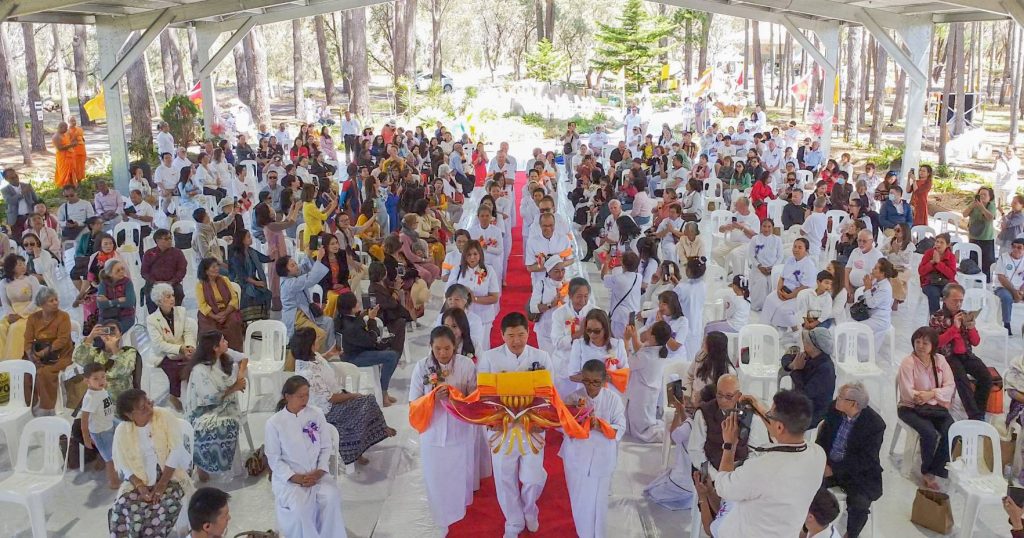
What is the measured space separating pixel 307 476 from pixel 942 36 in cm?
4402

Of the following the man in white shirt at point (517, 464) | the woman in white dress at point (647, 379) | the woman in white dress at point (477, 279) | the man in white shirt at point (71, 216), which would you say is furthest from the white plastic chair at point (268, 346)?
the man in white shirt at point (71, 216)

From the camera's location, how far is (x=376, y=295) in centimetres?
737

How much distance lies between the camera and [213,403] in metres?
5.73

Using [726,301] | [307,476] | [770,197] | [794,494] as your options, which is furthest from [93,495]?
[770,197]

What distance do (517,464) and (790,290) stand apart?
4080mm

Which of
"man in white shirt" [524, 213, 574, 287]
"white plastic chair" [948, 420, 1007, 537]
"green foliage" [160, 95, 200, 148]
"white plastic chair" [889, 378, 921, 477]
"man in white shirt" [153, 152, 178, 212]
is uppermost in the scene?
"green foliage" [160, 95, 200, 148]

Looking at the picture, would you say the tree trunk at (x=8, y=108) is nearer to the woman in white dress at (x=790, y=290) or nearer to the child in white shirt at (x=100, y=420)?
the child in white shirt at (x=100, y=420)

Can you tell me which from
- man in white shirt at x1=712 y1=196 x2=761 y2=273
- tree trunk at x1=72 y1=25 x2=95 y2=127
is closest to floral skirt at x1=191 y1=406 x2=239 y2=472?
man in white shirt at x1=712 y1=196 x2=761 y2=273

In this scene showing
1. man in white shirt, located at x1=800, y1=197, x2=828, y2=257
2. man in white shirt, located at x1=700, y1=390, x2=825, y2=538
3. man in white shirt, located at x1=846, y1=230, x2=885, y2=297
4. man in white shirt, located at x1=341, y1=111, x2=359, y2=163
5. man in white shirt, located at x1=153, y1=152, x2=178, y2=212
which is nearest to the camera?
man in white shirt, located at x1=700, y1=390, x2=825, y2=538

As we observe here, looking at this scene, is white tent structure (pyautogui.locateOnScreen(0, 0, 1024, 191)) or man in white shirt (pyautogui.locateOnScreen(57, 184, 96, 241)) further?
→ white tent structure (pyautogui.locateOnScreen(0, 0, 1024, 191))

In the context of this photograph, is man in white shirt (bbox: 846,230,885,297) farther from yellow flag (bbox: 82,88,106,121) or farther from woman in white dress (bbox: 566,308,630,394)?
yellow flag (bbox: 82,88,106,121)

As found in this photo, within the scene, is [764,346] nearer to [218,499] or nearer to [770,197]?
[218,499]

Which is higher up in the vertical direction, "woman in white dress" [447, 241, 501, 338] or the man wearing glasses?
"woman in white dress" [447, 241, 501, 338]

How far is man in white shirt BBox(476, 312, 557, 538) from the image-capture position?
16.2 feet
